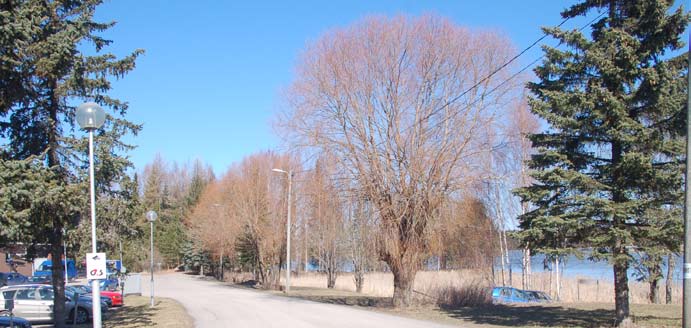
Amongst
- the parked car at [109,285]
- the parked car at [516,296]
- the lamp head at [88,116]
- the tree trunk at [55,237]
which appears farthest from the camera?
the parked car at [109,285]

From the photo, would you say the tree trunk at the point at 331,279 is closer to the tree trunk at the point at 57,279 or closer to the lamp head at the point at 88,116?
the tree trunk at the point at 57,279

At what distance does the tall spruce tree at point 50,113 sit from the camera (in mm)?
12859

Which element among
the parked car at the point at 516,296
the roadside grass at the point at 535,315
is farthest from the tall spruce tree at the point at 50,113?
the parked car at the point at 516,296

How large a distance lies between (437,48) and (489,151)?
4.57m

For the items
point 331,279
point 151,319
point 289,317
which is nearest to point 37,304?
point 151,319

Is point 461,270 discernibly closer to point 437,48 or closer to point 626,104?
point 437,48

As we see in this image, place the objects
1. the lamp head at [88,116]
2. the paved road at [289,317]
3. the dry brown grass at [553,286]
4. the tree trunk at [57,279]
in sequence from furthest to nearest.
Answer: the dry brown grass at [553,286]
the paved road at [289,317]
the tree trunk at [57,279]
the lamp head at [88,116]

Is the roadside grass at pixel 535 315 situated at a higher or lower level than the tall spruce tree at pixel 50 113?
lower

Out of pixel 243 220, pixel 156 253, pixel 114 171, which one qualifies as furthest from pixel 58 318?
pixel 156 253

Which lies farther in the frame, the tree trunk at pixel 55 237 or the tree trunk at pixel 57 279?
the tree trunk at pixel 57 279

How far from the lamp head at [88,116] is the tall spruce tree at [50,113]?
8.28 feet

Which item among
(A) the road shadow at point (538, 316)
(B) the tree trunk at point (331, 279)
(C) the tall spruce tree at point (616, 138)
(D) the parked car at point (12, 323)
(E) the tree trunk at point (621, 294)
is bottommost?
(B) the tree trunk at point (331, 279)

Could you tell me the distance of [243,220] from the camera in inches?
1823

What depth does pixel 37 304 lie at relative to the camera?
847 inches
